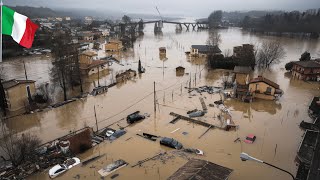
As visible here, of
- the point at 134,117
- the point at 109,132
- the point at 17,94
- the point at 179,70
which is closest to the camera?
the point at 109,132

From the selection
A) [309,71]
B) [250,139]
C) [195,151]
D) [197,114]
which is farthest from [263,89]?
[195,151]

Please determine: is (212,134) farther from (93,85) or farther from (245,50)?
(245,50)

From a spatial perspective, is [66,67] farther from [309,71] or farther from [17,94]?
[309,71]

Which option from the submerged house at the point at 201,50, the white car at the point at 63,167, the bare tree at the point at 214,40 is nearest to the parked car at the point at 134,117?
the white car at the point at 63,167

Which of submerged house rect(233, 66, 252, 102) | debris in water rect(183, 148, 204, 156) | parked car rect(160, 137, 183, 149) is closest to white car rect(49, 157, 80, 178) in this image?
parked car rect(160, 137, 183, 149)

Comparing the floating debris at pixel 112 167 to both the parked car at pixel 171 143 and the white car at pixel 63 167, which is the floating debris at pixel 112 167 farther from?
the parked car at pixel 171 143

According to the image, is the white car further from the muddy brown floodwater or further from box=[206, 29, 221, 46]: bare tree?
box=[206, 29, 221, 46]: bare tree
